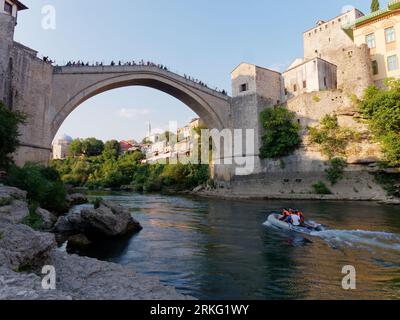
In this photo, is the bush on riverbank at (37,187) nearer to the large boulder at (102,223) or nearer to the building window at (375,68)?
the large boulder at (102,223)

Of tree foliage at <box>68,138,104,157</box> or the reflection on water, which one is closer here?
the reflection on water

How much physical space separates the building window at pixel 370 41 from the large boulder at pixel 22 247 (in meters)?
28.4

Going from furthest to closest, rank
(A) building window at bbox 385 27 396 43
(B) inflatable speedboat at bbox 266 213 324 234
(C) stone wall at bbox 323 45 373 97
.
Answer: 1. (C) stone wall at bbox 323 45 373 97
2. (A) building window at bbox 385 27 396 43
3. (B) inflatable speedboat at bbox 266 213 324 234

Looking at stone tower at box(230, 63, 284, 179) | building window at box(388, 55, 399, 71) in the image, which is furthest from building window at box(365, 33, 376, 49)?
stone tower at box(230, 63, 284, 179)

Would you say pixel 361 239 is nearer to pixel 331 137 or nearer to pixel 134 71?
pixel 331 137

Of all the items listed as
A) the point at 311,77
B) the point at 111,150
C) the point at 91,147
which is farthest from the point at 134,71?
the point at 91,147

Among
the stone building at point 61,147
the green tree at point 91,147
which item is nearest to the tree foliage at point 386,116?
the green tree at point 91,147

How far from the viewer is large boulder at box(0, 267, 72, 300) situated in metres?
2.32

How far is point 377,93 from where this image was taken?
2212 centimetres

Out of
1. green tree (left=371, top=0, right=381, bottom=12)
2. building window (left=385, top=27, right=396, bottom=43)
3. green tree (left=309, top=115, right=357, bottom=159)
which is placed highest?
green tree (left=371, top=0, right=381, bottom=12)

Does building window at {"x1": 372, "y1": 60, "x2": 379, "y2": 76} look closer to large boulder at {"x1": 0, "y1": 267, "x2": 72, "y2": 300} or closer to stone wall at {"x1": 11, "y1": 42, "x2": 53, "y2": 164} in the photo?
stone wall at {"x1": 11, "y1": 42, "x2": 53, "y2": 164}

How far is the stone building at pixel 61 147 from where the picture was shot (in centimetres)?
7653

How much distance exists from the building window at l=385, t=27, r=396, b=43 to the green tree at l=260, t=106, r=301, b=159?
9.37m

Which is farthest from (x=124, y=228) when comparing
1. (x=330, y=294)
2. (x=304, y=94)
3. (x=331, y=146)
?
(x=304, y=94)
